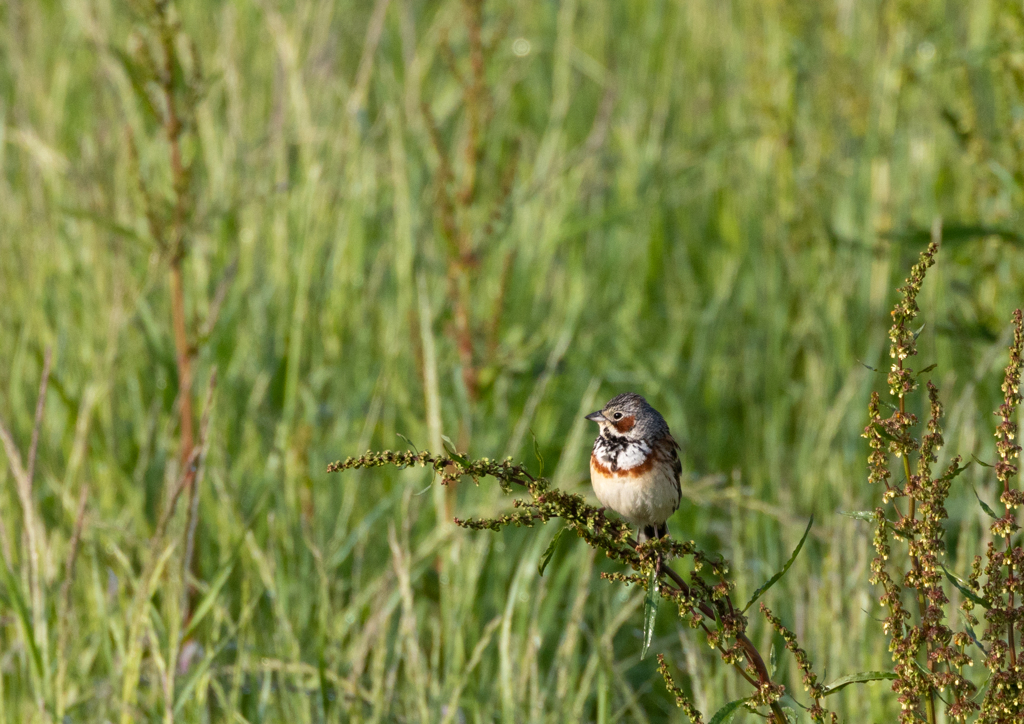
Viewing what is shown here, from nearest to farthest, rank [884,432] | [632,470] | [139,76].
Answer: [884,432] < [632,470] < [139,76]

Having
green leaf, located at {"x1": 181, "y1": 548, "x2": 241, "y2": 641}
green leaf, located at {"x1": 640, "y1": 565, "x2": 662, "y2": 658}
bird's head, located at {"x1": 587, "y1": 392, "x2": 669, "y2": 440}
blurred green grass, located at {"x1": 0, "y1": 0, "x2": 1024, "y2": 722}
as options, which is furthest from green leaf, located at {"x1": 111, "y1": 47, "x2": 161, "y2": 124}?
green leaf, located at {"x1": 640, "y1": 565, "x2": 662, "y2": 658}

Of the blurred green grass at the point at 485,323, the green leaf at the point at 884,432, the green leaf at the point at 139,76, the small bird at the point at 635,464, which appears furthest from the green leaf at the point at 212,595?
the green leaf at the point at 884,432

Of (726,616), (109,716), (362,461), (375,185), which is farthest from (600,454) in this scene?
(375,185)

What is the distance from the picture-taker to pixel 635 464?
7.38ft

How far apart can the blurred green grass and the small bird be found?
1.13 ft

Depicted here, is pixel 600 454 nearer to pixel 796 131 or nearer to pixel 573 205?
pixel 573 205

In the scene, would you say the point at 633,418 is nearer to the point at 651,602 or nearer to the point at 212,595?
the point at 651,602

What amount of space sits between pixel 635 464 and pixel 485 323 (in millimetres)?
1452

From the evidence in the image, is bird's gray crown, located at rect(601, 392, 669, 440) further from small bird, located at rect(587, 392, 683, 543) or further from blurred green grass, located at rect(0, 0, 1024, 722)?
blurred green grass, located at rect(0, 0, 1024, 722)

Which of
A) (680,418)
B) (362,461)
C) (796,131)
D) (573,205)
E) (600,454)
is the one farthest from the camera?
(796,131)

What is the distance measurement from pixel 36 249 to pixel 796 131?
9.64 feet

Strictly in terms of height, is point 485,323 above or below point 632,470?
above

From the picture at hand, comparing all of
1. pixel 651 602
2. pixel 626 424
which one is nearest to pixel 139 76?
pixel 626 424

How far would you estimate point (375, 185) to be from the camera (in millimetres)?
4449
